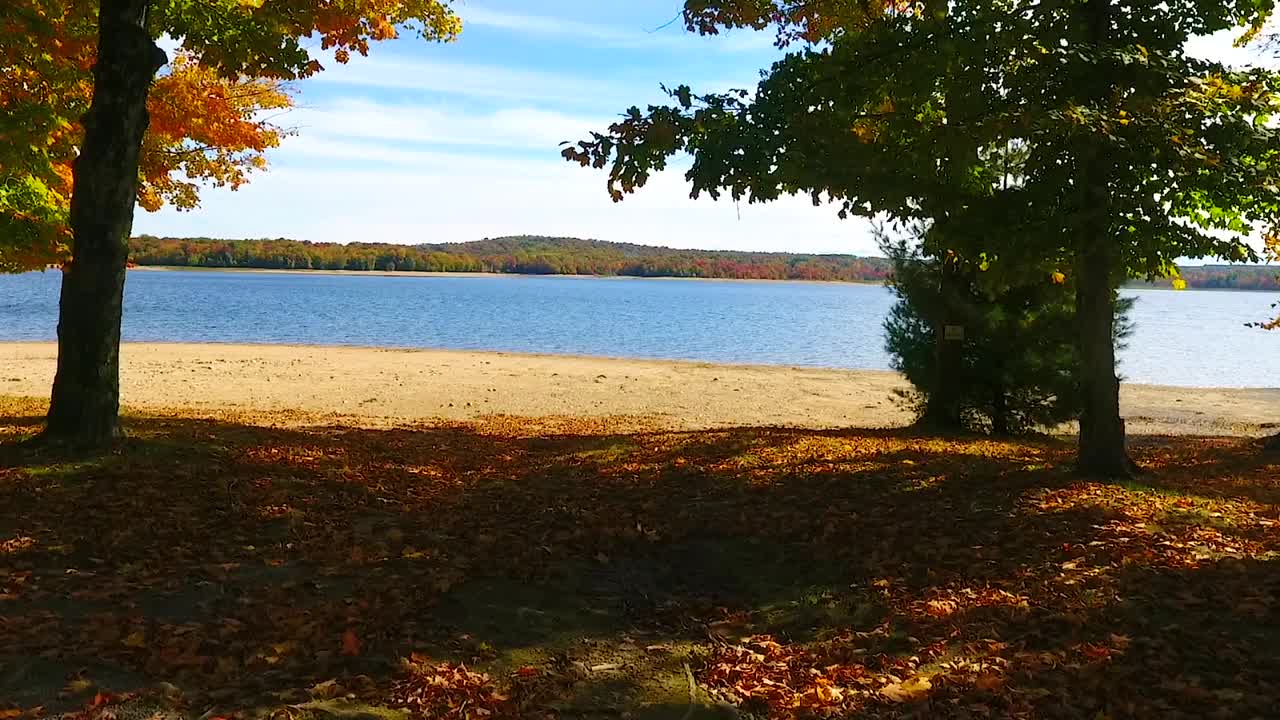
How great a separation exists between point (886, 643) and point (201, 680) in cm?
343

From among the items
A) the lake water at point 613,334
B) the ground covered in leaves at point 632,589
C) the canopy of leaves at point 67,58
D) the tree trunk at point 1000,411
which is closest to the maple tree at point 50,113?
the canopy of leaves at point 67,58

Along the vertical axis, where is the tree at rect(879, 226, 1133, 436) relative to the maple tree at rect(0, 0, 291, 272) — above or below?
below

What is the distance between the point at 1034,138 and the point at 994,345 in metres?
6.56

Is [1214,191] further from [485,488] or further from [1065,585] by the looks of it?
[485,488]

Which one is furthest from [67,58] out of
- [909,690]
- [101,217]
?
[909,690]

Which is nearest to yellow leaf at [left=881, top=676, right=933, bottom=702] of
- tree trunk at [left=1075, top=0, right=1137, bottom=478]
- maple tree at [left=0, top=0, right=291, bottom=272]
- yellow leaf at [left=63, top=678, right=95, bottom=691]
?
yellow leaf at [left=63, top=678, right=95, bottom=691]

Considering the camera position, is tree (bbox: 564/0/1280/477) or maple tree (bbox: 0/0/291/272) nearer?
tree (bbox: 564/0/1280/477)

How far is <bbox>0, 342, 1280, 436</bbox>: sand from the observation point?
61.3ft

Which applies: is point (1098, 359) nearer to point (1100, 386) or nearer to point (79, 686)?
point (1100, 386)

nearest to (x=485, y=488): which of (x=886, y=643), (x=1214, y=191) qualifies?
(x=886, y=643)

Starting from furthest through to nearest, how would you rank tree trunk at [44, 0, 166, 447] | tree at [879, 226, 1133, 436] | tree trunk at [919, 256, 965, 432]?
tree trunk at [919, 256, 965, 432]
tree at [879, 226, 1133, 436]
tree trunk at [44, 0, 166, 447]

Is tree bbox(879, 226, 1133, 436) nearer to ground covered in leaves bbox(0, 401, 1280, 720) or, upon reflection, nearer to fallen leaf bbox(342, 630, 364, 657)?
ground covered in leaves bbox(0, 401, 1280, 720)

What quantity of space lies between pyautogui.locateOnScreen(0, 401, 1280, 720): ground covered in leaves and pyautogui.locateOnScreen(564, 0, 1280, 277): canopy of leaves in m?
2.35

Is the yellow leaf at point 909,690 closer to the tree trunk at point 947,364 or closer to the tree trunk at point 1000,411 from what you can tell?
the tree trunk at point 947,364
